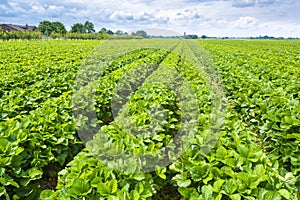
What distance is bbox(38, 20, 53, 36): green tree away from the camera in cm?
9036

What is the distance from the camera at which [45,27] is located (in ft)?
307

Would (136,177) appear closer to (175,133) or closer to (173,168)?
(173,168)

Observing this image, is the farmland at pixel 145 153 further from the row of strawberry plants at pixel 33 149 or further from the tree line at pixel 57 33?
the tree line at pixel 57 33

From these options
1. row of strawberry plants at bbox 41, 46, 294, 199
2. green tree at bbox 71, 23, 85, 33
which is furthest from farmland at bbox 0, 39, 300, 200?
green tree at bbox 71, 23, 85, 33

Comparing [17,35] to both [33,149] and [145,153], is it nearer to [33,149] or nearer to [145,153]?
[33,149]

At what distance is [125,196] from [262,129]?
2.95 meters

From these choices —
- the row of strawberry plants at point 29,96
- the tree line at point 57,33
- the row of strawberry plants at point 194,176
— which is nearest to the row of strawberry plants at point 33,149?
the row of strawberry plants at point 29,96

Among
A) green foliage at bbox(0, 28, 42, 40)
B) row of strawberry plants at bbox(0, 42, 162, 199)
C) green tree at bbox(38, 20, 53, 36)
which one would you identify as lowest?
row of strawberry plants at bbox(0, 42, 162, 199)

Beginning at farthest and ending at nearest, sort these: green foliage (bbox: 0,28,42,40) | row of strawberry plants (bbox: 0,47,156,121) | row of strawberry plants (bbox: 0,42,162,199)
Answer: green foliage (bbox: 0,28,42,40) → row of strawberry plants (bbox: 0,47,156,121) → row of strawberry plants (bbox: 0,42,162,199)

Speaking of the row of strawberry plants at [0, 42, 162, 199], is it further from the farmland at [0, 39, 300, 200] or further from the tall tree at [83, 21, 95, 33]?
the tall tree at [83, 21, 95, 33]

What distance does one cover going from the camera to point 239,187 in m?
2.24

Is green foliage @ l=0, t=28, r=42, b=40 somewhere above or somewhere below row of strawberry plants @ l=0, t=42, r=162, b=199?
above

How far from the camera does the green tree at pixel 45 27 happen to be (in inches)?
3557

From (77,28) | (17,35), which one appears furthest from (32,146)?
(77,28)
